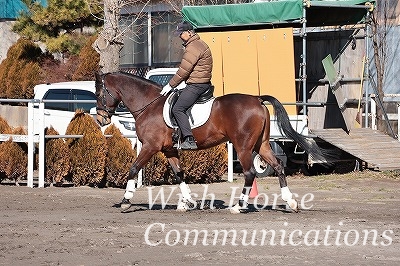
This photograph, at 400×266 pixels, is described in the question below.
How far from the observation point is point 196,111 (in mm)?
15195

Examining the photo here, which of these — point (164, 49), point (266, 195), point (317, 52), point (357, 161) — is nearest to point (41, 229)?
point (266, 195)

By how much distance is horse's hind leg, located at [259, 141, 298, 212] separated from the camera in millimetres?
14676

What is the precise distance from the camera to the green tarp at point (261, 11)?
21.7 m

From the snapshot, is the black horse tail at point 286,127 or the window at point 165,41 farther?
the window at point 165,41

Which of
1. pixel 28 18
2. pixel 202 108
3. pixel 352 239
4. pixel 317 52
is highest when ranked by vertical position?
pixel 28 18

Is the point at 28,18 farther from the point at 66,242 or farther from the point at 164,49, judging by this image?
the point at 66,242

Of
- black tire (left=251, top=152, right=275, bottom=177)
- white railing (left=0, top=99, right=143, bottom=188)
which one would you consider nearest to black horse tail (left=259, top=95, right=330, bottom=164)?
white railing (left=0, top=99, right=143, bottom=188)

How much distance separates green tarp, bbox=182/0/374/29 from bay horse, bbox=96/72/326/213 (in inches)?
259

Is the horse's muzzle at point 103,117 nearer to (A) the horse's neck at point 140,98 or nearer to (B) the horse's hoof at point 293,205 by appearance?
(A) the horse's neck at point 140,98

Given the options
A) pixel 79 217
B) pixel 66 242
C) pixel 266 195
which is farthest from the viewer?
pixel 266 195

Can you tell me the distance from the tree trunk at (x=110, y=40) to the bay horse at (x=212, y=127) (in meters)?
8.30

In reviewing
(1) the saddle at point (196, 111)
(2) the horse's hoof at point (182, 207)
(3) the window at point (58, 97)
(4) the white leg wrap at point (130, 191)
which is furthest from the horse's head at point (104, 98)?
(3) the window at point (58, 97)

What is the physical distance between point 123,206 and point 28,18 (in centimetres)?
1802

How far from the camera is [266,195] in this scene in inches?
701
